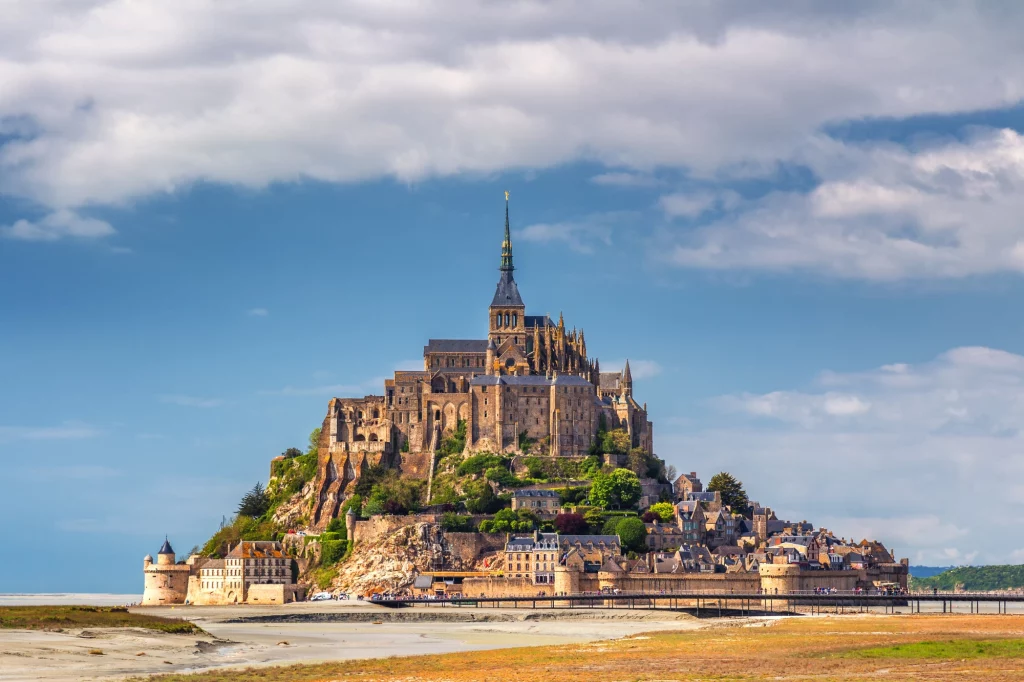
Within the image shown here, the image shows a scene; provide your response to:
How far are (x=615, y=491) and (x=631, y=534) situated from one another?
8.04 meters

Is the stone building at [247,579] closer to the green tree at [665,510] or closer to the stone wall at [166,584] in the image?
the stone wall at [166,584]

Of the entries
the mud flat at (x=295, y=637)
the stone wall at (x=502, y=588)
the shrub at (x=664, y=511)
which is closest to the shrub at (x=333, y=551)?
the mud flat at (x=295, y=637)

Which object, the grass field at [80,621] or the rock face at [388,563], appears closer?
the grass field at [80,621]

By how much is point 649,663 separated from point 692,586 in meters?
60.4

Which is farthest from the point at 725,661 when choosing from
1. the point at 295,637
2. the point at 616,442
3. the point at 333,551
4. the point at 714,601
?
the point at 616,442

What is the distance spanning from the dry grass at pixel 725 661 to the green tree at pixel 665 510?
50886mm

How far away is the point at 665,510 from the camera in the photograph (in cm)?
13775

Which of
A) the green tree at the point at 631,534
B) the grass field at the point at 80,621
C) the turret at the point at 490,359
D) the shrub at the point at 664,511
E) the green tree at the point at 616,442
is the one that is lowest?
the grass field at the point at 80,621

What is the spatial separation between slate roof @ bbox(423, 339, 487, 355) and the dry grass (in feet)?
235

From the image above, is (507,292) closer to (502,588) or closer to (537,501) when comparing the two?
(537,501)

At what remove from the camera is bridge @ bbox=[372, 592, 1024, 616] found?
4523 inches

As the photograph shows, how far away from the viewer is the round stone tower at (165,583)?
133 m

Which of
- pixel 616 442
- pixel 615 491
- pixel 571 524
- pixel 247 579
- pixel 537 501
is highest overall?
pixel 616 442

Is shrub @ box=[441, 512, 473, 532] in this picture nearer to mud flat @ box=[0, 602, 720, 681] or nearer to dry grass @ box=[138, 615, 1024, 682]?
mud flat @ box=[0, 602, 720, 681]
